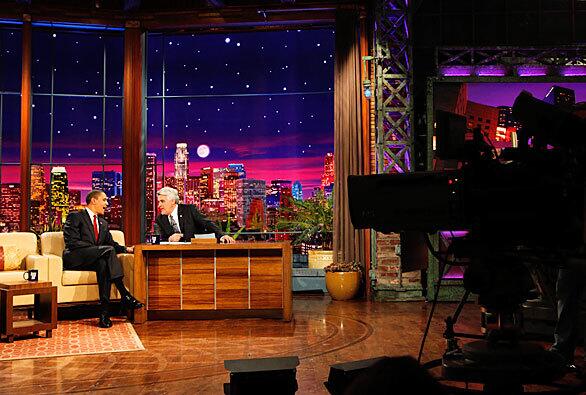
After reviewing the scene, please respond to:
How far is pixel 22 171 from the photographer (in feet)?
26.5

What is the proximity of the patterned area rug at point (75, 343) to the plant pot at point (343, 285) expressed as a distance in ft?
8.70

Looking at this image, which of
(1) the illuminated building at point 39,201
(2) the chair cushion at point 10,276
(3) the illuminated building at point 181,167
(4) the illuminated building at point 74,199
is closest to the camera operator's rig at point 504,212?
(2) the chair cushion at point 10,276

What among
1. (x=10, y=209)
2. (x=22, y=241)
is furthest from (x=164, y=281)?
(x=10, y=209)

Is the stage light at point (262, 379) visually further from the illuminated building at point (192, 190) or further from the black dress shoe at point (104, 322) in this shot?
the illuminated building at point (192, 190)

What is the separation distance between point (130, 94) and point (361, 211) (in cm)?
703

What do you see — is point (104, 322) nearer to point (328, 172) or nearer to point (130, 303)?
point (130, 303)

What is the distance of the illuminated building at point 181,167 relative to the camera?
31.7 ft

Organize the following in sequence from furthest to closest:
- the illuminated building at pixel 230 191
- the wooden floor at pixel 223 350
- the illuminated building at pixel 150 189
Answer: the illuminated building at pixel 230 191
the illuminated building at pixel 150 189
the wooden floor at pixel 223 350

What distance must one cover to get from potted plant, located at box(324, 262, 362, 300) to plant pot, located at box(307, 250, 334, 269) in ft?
2.96

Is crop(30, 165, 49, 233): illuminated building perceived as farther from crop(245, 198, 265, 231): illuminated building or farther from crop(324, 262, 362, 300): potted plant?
crop(324, 262, 362, 300): potted plant

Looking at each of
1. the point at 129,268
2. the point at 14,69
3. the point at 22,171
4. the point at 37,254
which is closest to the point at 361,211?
the point at 129,268

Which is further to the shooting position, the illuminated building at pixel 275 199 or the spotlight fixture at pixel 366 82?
the illuminated building at pixel 275 199

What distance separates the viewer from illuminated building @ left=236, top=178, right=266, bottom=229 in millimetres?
9469

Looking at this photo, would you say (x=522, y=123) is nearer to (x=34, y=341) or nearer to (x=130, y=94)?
(x=34, y=341)
